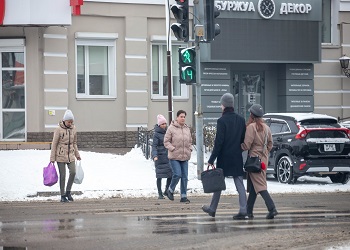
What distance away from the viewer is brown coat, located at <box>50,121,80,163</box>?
66.8ft

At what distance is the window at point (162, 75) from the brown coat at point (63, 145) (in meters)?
13.4

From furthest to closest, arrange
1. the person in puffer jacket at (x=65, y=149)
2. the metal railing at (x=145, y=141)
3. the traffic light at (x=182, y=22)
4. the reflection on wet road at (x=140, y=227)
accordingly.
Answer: the metal railing at (x=145, y=141), the traffic light at (x=182, y=22), the person in puffer jacket at (x=65, y=149), the reflection on wet road at (x=140, y=227)

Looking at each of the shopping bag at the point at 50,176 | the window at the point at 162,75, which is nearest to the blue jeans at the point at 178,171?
the shopping bag at the point at 50,176

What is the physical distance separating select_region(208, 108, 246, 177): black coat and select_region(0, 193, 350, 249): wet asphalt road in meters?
0.76

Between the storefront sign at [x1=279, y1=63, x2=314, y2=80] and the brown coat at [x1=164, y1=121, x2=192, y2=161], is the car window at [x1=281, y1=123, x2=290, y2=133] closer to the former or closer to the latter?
the brown coat at [x1=164, y1=121, x2=192, y2=161]

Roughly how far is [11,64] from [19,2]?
7.62 feet

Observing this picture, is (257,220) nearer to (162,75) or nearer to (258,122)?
(258,122)

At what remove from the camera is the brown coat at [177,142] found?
19.5 metres

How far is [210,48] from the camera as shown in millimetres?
33812

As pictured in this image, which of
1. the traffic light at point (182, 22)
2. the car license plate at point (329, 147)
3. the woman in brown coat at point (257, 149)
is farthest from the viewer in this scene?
the car license plate at point (329, 147)

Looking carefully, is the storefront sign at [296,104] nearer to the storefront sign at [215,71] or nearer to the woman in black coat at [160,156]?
the storefront sign at [215,71]

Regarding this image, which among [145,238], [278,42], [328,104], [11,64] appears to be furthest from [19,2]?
[145,238]

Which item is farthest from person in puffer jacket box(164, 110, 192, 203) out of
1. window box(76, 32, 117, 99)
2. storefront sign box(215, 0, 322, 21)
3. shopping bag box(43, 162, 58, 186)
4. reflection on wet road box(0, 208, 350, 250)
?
storefront sign box(215, 0, 322, 21)

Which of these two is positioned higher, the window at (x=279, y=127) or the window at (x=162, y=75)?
the window at (x=162, y=75)
